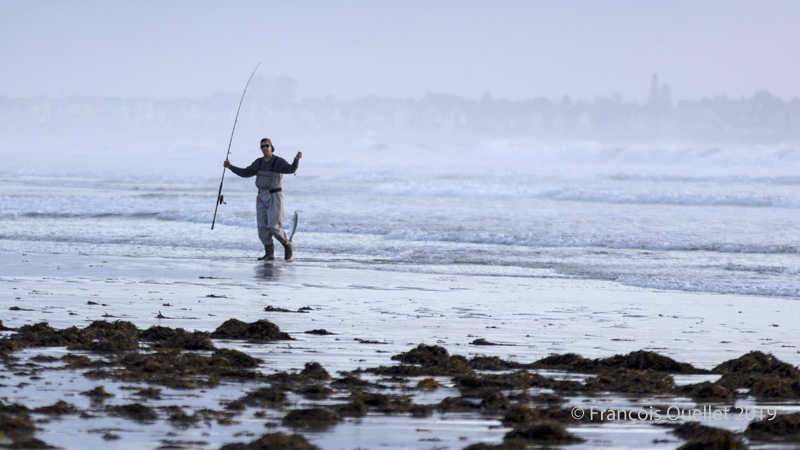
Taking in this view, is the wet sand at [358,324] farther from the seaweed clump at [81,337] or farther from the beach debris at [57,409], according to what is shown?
the seaweed clump at [81,337]

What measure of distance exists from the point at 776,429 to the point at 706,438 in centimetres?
46

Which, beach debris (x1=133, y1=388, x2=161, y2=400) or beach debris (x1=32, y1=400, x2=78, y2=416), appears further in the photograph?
beach debris (x1=133, y1=388, x2=161, y2=400)

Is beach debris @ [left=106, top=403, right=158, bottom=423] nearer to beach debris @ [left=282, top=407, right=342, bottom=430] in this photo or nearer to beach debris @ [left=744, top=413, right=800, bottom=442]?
beach debris @ [left=282, top=407, right=342, bottom=430]

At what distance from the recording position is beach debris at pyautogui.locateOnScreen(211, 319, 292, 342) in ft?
18.5

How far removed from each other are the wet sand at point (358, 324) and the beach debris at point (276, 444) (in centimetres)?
9

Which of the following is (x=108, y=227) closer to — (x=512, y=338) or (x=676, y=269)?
(x=676, y=269)

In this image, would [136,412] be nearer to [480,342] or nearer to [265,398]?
[265,398]

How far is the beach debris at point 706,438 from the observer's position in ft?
10.8

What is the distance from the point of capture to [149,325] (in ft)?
19.9

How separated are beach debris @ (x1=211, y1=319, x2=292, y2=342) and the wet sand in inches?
5.8

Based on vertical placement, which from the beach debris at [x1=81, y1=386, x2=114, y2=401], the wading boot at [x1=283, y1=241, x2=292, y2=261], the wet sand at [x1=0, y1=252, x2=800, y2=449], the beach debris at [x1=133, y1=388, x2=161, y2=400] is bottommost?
the wet sand at [x1=0, y1=252, x2=800, y2=449]

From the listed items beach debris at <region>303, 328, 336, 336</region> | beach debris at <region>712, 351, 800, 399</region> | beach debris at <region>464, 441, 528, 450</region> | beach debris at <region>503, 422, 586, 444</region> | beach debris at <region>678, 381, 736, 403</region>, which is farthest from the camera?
beach debris at <region>303, 328, 336, 336</region>

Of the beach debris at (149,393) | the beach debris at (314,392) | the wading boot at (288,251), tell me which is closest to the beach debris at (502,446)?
the beach debris at (314,392)

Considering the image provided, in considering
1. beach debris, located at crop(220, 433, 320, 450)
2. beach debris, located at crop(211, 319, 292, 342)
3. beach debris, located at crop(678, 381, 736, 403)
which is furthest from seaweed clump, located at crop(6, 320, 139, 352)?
beach debris, located at crop(678, 381, 736, 403)
